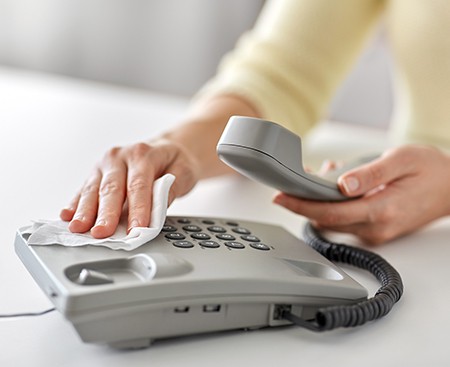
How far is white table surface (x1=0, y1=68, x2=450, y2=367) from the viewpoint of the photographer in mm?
488

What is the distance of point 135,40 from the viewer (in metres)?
2.03

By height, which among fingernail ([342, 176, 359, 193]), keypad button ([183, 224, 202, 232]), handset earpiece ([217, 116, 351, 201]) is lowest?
keypad button ([183, 224, 202, 232])

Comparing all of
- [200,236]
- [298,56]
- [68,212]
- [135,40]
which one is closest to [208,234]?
[200,236]

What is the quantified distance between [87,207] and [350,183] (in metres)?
0.25

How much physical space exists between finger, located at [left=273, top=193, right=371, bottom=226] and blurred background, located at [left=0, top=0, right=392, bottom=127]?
125 cm

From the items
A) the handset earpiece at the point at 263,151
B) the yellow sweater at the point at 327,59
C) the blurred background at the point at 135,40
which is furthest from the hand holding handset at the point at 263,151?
the blurred background at the point at 135,40

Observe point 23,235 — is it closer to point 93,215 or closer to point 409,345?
point 93,215

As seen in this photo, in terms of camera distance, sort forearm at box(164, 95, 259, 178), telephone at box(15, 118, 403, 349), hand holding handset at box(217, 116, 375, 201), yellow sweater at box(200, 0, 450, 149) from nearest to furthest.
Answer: telephone at box(15, 118, 403, 349)
hand holding handset at box(217, 116, 375, 201)
forearm at box(164, 95, 259, 178)
yellow sweater at box(200, 0, 450, 149)

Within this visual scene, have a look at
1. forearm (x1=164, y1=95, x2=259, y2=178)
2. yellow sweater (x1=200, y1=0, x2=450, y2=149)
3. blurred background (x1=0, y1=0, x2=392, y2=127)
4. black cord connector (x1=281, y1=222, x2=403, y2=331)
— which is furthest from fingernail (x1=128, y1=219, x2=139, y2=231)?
blurred background (x1=0, y1=0, x2=392, y2=127)

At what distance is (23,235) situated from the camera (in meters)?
0.54

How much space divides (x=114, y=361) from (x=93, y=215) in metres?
0.16

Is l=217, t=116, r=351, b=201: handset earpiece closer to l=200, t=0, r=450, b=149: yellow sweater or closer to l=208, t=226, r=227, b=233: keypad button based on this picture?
l=208, t=226, r=227, b=233: keypad button

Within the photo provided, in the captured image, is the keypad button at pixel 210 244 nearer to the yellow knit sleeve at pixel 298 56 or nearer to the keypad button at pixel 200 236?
the keypad button at pixel 200 236


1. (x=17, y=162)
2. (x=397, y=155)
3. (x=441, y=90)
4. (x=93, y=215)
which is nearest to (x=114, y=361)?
(x=93, y=215)
